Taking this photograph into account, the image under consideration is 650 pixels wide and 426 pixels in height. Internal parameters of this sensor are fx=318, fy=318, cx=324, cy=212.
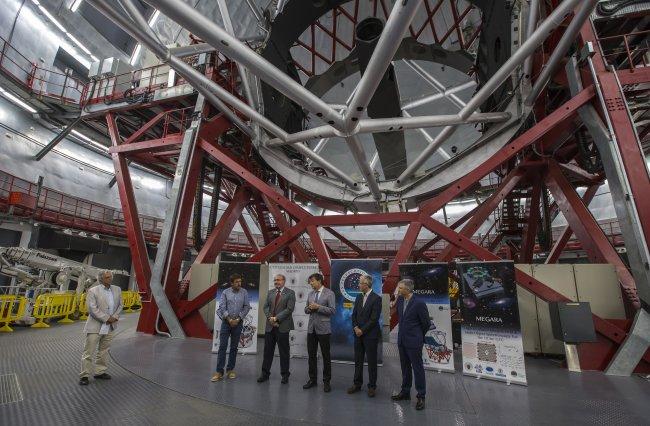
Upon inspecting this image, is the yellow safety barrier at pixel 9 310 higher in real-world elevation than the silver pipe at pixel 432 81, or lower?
lower

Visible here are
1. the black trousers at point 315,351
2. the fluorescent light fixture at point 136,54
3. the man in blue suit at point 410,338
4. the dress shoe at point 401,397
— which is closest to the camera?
the man in blue suit at point 410,338

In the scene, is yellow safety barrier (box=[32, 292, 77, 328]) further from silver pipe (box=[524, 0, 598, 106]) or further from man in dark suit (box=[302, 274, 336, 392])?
silver pipe (box=[524, 0, 598, 106])

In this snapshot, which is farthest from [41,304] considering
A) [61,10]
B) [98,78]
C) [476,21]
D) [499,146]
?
[476,21]

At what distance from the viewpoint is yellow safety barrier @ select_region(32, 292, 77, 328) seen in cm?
1093

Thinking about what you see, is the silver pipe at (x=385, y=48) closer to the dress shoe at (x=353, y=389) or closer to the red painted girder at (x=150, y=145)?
the dress shoe at (x=353, y=389)

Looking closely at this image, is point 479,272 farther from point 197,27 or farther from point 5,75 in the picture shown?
point 5,75

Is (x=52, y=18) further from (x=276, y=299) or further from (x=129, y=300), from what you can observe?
(x=276, y=299)

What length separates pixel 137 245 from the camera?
9.91 m

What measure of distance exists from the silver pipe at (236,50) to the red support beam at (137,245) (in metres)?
7.20

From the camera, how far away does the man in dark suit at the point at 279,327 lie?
5.05 metres

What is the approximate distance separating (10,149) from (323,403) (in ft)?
71.4

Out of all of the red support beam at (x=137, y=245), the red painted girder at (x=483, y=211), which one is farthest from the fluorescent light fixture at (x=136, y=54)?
the red painted girder at (x=483, y=211)

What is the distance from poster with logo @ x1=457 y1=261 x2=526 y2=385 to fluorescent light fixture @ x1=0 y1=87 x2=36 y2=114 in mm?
22798

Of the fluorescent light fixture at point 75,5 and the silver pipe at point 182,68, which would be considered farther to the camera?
the fluorescent light fixture at point 75,5
